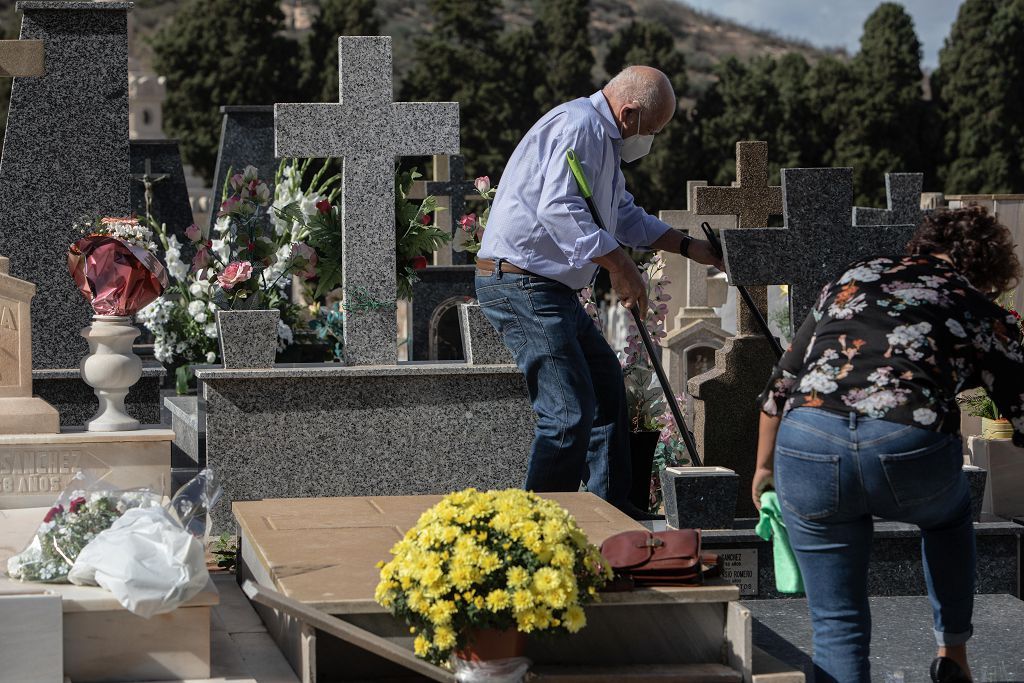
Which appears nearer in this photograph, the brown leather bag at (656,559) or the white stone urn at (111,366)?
the brown leather bag at (656,559)

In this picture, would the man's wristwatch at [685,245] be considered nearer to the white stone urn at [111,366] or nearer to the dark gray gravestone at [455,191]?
the white stone urn at [111,366]

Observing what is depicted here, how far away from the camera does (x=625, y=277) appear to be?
4617mm

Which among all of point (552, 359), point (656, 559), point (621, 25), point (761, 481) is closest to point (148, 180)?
point (552, 359)

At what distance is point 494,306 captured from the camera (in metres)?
4.91

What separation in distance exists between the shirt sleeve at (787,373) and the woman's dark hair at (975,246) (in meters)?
0.36

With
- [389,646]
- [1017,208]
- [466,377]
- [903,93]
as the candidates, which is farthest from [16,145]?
[903,93]

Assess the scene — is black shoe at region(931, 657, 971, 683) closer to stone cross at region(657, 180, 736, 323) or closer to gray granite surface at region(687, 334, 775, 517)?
gray granite surface at region(687, 334, 775, 517)

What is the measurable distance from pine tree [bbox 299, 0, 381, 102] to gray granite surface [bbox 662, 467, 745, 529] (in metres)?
31.7

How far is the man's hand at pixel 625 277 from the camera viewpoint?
457 centimetres

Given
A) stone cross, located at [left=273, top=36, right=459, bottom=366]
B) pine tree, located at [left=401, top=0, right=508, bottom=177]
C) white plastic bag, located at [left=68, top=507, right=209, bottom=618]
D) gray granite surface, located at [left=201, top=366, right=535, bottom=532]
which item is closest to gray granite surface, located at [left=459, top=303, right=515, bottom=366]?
gray granite surface, located at [left=201, top=366, right=535, bottom=532]

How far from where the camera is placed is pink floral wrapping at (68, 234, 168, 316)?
5.26 m

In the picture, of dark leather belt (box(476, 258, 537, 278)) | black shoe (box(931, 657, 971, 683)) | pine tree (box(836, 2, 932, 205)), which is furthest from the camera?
pine tree (box(836, 2, 932, 205))

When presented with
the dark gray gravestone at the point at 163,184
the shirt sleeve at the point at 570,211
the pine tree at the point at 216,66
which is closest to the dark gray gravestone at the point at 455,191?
the dark gray gravestone at the point at 163,184

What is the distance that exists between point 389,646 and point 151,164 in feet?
27.2
